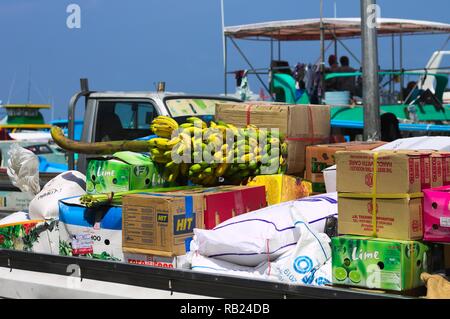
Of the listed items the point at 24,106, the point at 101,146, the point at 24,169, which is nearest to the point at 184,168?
the point at 101,146

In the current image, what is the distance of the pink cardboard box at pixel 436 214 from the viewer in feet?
11.5

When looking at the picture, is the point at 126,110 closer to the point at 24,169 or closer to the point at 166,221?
the point at 24,169

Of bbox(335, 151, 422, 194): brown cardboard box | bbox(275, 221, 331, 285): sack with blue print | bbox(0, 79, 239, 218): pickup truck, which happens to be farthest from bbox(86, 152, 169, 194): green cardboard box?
bbox(0, 79, 239, 218): pickup truck

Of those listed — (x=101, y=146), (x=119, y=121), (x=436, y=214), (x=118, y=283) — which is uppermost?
(x=119, y=121)

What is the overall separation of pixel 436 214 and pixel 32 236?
2645 millimetres

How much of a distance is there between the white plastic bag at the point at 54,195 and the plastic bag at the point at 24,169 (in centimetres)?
48

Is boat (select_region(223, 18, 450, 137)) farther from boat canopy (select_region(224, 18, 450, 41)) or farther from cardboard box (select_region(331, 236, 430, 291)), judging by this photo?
cardboard box (select_region(331, 236, 430, 291))

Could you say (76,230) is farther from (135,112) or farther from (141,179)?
(135,112)

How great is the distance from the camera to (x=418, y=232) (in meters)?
3.60

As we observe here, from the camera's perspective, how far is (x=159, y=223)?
4152 millimetres

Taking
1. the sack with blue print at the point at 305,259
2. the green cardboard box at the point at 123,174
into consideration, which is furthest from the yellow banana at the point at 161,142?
the sack with blue print at the point at 305,259

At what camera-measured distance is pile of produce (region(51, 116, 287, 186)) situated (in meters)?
4.94

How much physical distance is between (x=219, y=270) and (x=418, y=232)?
1030 millimetres

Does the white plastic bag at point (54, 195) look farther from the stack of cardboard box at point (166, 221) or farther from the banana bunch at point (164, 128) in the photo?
the stack of cardboard box at point (166, 221)
